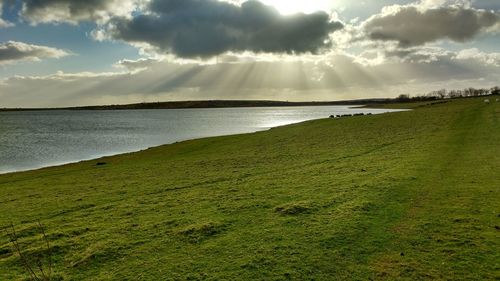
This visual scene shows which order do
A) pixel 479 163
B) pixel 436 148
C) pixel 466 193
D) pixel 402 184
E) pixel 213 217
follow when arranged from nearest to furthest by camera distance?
pixel 213 217
pixel 466 193
pixel 402 184
pixel 479 163
pixel 436 148

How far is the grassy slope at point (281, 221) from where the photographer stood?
1102 centimetres

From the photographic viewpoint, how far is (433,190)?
18062 millimetres

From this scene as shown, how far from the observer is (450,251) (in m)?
11.4

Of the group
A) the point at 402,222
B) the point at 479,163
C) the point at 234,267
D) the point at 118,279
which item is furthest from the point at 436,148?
the point at 118,279

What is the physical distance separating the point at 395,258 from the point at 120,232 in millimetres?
10396

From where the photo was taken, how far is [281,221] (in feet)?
48.6

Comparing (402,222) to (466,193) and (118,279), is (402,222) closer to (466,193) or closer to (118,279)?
(466,193)

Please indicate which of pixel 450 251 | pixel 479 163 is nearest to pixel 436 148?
pixel 479 163

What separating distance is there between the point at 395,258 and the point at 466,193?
863cm

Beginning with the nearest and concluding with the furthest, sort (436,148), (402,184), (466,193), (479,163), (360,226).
Answer: (360,226)
(466,193)
(402,184)
(479,163)
(436,148)

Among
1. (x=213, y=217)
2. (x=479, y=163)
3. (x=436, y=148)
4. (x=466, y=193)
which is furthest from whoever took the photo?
(x=436, y=148)

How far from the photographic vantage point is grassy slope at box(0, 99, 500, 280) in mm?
11023

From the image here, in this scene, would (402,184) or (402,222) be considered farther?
(402,184)

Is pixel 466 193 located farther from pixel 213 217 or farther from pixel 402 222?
pixel 213 217
